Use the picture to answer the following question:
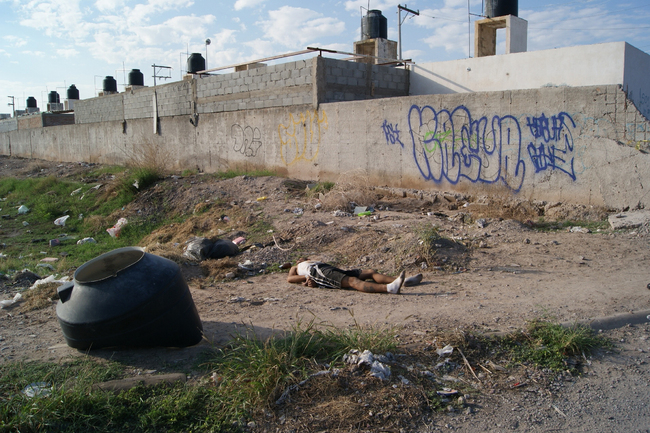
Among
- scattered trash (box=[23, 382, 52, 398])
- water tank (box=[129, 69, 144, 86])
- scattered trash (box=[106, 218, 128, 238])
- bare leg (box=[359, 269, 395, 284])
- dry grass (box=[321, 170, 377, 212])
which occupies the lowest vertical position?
scattered trash (box=[106, 218, 128, 238])

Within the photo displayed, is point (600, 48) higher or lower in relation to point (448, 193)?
higher

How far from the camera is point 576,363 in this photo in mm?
3178

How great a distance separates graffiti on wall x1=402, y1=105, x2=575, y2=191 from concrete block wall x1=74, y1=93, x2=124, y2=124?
1383 centimetres

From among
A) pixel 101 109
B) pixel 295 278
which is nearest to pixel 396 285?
pixel 295 278

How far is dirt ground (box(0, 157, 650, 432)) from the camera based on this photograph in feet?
8.94

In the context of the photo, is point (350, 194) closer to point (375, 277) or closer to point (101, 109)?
point (375, 277)

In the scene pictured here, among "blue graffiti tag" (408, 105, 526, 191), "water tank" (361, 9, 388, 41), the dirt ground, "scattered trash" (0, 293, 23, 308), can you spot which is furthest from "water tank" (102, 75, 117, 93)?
"scattered trash" (0, 293, 23, 308)

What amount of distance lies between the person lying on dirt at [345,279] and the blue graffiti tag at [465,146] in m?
4.14

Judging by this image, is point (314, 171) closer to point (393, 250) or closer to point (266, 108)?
point (266, 108)

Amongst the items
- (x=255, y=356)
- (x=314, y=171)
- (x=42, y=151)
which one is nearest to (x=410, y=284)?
(x=255, y=356)

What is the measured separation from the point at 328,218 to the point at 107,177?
11.1 metres

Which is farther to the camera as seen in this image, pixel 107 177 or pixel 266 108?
pixel 107 177

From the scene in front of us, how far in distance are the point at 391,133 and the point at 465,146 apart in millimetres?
1663

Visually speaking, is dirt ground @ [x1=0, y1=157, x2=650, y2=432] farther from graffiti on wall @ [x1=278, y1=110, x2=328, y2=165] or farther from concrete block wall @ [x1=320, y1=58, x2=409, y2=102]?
concrete block wall @ [x1=320, y1=58, x2=409, y2=102]
